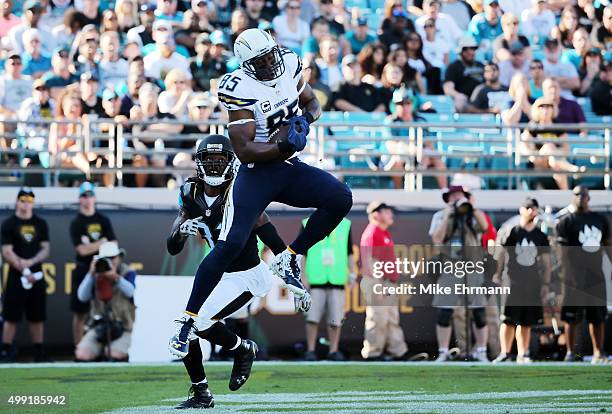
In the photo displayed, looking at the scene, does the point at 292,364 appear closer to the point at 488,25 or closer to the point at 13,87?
the point at 13,87

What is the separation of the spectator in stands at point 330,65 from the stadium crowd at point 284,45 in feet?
0.06

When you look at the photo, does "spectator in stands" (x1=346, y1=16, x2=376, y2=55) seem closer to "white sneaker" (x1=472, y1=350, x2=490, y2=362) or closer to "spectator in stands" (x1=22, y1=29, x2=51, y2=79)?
"spectator in stands" (x1=22, y1=29, x2=51, y2=79)

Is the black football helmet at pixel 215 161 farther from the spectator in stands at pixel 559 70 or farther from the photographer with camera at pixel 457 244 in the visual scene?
the spectator in stands at pixel 559 70

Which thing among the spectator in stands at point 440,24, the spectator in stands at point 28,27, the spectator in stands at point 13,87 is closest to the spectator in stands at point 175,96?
the spectator in stands at point 13,87

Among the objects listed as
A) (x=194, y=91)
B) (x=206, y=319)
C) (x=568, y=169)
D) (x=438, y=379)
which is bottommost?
(x=438, y=379)

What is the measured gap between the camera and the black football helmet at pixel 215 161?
8.95 m

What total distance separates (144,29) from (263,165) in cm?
831

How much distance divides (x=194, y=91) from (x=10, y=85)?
2.15 meters

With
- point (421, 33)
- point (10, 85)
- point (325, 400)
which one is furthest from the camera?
point (421, 33)

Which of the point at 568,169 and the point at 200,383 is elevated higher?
the point at 568,169

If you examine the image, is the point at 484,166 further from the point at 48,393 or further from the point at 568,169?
the point at 48,393

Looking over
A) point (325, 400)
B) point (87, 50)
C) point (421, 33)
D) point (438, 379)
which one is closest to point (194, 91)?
point (87, 50)

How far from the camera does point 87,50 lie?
15.6 meters

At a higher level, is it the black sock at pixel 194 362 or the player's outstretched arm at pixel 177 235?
the player's outstretched arm at pixel 177 235
